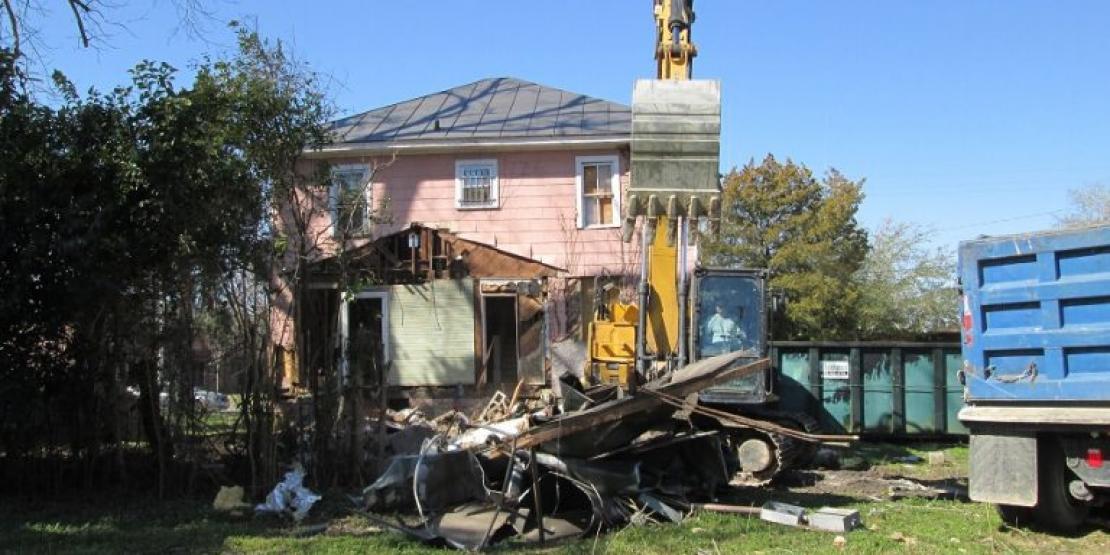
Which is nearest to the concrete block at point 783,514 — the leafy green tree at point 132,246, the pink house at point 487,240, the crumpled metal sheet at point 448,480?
the crumpled metal sheet at point 448,480

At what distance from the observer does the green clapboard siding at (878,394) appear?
1437 centimetres

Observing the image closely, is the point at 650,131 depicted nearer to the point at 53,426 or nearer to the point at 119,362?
the point at 119,362

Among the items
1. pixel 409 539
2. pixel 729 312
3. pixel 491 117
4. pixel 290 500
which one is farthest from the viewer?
pixel 491 117

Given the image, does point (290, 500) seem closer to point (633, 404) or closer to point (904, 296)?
point (633, 404)

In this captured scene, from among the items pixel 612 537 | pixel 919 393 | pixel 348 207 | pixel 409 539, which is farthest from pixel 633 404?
pixel 919 393

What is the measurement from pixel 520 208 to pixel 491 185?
2.61 feet

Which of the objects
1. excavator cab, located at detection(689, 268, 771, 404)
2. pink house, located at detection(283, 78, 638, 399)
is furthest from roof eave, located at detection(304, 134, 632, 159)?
excavator cab, located at detection(689, 268, 771, 404)

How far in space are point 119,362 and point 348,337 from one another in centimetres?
234

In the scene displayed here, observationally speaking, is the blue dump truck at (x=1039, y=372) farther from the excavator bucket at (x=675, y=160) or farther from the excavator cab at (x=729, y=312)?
the excavator cab at (x=729, y=312)

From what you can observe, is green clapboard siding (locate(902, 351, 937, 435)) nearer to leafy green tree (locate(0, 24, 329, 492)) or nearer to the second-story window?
the second-story window

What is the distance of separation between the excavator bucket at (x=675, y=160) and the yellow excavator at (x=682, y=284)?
0.01 meters

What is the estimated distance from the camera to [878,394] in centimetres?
1439

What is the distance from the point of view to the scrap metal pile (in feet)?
24.5

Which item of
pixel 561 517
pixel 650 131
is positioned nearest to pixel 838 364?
pixel 650 131
